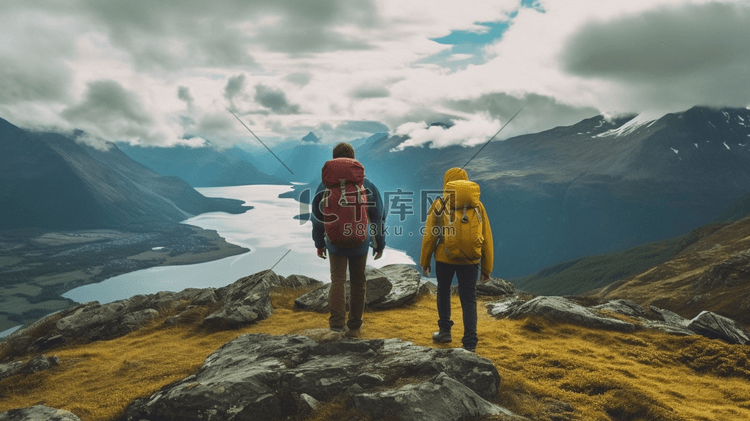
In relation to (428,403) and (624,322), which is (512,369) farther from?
(624,322)

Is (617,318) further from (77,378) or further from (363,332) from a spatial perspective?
(77,378)

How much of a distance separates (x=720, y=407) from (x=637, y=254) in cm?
22236

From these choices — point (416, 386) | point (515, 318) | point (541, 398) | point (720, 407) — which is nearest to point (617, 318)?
point (515, 318)

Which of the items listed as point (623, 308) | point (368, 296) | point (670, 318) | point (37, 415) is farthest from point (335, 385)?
point (670, 318)

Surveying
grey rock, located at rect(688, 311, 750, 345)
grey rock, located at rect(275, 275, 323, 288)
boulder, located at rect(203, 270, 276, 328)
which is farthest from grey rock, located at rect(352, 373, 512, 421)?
grey rock, located at rect(275, 275, 323, 288)

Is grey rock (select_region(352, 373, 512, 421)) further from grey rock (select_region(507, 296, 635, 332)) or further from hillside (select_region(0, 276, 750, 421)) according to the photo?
grey rock (select_region(507, 296, 635, 332))

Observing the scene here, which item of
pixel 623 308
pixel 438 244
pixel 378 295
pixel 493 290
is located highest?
pixel 438 244

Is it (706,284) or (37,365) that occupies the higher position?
(37,365)

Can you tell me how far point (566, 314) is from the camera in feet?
38.9

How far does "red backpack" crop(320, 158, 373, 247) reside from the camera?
782 centimetres

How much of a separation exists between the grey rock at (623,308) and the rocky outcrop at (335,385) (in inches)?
384

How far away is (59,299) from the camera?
7146 inches

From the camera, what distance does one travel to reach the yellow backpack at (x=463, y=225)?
7879 millimetres

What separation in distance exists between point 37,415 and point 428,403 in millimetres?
5790
